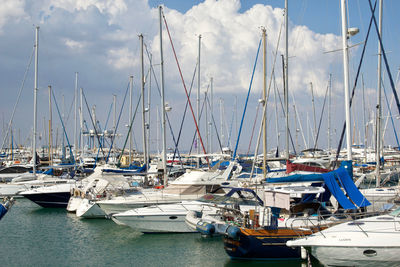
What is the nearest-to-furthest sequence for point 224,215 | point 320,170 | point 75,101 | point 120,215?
1. point 224,215
2. point 120,215
3. point 320,170
4. point 75,101

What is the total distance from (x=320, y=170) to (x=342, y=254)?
11.6m

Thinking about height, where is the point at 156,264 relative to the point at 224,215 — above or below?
below

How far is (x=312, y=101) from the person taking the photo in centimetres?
5872

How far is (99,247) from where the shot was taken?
20531 mm

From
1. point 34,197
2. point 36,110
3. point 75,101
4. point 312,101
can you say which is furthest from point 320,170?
point 75,101

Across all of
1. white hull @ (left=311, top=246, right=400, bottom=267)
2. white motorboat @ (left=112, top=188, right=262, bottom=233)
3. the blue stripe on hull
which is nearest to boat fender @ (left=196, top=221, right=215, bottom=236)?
the blue stripe on hull

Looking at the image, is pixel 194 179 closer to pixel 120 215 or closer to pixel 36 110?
pixel 120 215

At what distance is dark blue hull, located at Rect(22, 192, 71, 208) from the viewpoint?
107 ft

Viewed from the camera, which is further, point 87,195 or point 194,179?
point 87,195

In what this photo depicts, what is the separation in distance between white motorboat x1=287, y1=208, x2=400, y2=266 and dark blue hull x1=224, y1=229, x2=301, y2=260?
176cm

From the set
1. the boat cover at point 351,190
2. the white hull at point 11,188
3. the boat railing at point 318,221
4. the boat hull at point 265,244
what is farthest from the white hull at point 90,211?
the boat cover at point 351,190

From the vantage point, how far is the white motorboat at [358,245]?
533 inches

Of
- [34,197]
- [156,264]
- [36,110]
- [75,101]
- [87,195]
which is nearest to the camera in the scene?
[156,264]

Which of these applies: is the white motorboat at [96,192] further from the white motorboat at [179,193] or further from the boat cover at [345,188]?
the boat cover at [345,188]
